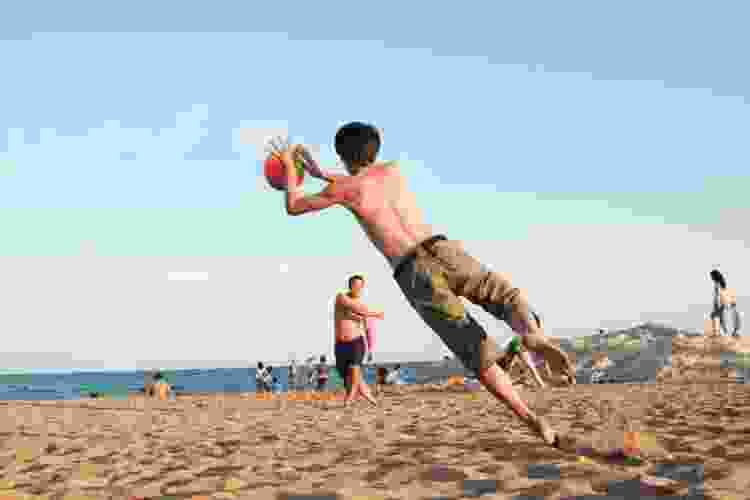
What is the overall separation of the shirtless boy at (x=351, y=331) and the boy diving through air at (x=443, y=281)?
580 centimetres

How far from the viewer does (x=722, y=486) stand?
3.16 m

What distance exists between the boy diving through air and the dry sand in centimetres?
48

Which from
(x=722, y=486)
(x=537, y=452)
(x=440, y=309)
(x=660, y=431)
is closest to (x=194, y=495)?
(x=440, y=309)

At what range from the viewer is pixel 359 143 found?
4.33 metres

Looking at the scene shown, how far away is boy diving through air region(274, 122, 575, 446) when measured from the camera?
3.98 meters

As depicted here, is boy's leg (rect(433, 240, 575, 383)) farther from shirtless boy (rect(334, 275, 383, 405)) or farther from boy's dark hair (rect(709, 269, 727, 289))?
boy's dark hair (rect(709, 269, 727, 289))

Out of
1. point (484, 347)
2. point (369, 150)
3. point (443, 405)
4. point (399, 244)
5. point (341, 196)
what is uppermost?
point (369, 150)

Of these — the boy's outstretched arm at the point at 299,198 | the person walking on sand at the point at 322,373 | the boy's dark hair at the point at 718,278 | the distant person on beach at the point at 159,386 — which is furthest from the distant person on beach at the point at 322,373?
the boy's outstretched arm at the point at 299,198

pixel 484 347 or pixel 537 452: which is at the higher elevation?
pixel 484 347

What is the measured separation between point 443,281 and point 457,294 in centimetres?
13

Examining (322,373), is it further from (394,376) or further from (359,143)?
(359,143)

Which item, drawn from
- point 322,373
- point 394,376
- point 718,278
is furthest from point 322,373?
point 718,278

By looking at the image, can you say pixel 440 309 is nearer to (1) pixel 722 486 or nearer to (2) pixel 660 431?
(1) pixel 722 486

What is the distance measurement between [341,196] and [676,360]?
17538 mm
